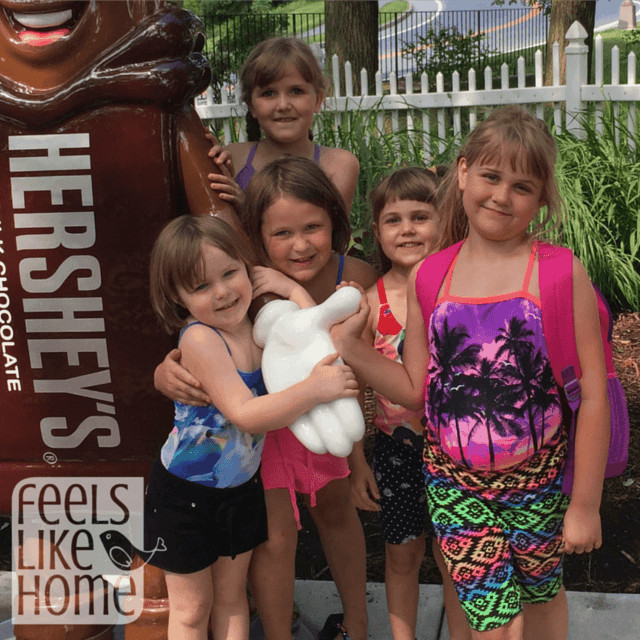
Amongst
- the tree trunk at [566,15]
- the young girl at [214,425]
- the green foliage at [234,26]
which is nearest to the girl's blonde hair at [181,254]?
the young girl at [214,425]

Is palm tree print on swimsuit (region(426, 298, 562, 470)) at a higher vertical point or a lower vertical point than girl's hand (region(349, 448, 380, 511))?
higher

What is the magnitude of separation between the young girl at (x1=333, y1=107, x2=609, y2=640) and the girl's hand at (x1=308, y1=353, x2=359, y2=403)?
8cm

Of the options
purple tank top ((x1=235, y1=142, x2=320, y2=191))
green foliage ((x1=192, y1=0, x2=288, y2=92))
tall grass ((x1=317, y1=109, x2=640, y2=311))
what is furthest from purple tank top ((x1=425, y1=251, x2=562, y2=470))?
green foliage ((x1=192, y1=0, x2=288, y2=92))

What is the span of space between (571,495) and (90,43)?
1483 mm

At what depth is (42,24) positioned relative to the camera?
81.3 inches

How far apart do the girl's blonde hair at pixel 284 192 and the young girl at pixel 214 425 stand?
0.42 feet

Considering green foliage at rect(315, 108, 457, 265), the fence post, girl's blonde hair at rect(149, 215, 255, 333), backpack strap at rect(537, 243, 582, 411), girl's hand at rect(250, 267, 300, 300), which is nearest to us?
backpack strap at rect(537, 243, 582, 411)

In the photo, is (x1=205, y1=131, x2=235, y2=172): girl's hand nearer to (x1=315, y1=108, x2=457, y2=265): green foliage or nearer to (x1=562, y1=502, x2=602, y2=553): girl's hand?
(x1=562, y1=502, x2=602, y2=553): girl's hand

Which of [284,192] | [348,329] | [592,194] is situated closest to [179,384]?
[348,329]

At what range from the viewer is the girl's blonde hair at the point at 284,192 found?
6.73 feet

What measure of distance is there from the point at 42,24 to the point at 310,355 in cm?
102

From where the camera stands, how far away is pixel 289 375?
183 cm

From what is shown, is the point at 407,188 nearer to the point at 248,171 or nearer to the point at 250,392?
the point at 248,171

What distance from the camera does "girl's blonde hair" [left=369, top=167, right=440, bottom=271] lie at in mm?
2201
